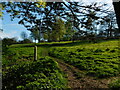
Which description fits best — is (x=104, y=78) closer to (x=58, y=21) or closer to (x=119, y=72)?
(x=119, y=72)

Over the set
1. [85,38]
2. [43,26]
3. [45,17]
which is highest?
[45,17]

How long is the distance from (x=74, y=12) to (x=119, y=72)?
17.6ft

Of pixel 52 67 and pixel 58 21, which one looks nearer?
pixel 58 21

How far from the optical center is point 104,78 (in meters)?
7.50

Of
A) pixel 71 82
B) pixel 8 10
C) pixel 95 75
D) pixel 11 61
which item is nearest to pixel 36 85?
pixel 71 82

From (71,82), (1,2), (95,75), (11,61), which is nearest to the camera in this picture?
(1,2)

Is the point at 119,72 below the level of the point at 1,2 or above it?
below

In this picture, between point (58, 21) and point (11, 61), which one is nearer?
point (58, 21)

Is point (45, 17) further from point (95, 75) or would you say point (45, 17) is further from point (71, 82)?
point (95, 75)

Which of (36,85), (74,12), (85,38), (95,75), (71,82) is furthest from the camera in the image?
(95,75)

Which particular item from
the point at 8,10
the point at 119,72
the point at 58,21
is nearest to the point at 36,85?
the point at 58,21

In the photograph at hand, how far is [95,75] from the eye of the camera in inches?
316

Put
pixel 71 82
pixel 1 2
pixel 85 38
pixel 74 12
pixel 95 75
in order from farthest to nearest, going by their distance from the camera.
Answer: pixel 95 75 < pixel 71 82 < pixel 1 2 < pixel 74 12 < pixel 85 38

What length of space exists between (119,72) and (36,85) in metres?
4.98
